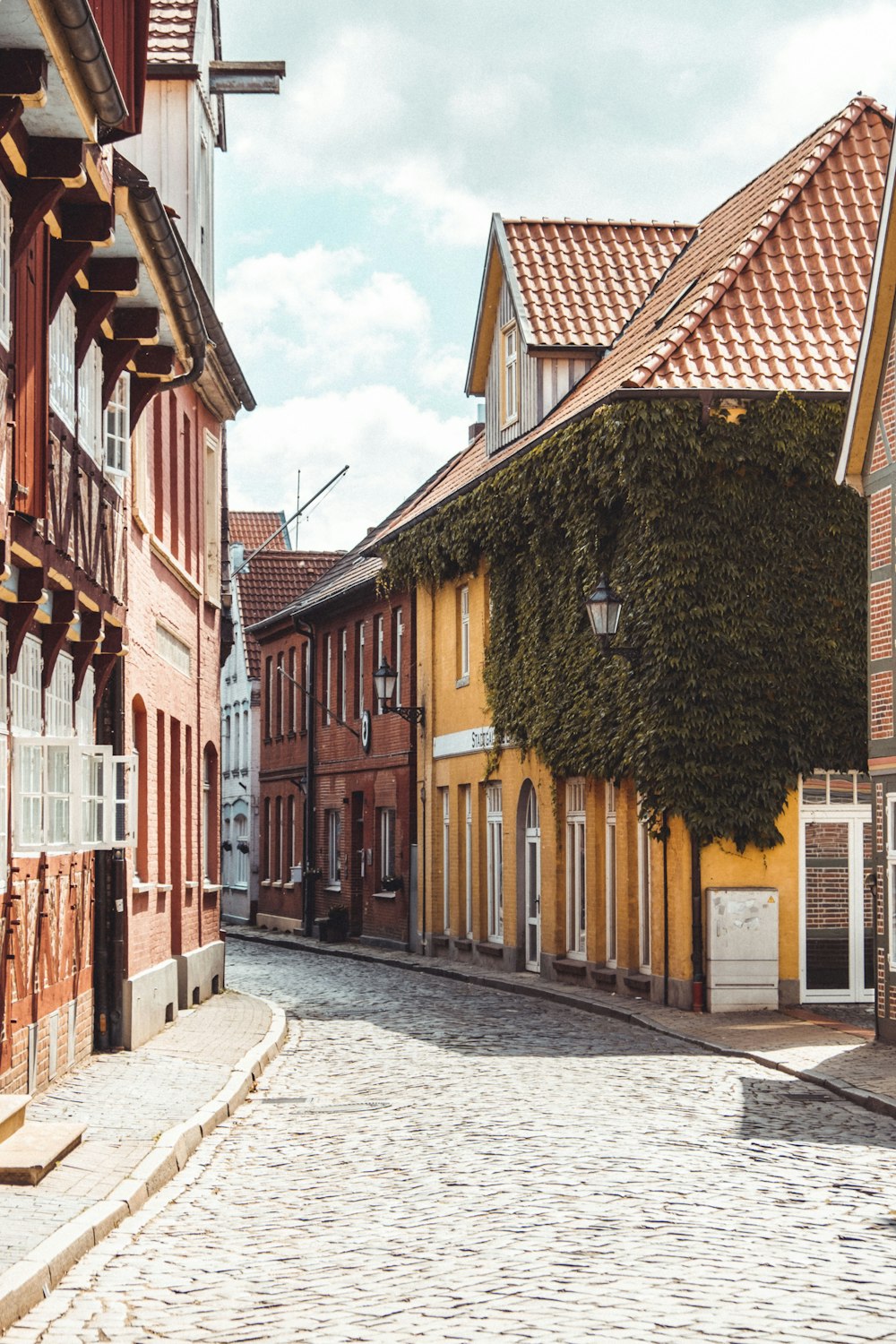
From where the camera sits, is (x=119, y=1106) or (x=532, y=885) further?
(x=532, y=885)

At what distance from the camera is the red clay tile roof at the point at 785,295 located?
863 inches

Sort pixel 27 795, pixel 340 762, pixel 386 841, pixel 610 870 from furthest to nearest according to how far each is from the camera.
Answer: pixel 340 762 < pixel 386 841 < pixel 610 870 < pixel 27 795

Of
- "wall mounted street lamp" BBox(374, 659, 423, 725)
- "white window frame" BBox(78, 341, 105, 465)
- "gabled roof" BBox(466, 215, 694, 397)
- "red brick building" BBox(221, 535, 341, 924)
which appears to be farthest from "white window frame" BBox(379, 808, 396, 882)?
"white window frame" BBox(78, 341, 105, 465)

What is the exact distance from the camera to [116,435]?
17.3 metres

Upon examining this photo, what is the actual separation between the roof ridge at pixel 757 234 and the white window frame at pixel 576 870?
5858 millimetres

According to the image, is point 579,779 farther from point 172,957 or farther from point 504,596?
point 172,957

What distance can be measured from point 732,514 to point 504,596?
7.38 m

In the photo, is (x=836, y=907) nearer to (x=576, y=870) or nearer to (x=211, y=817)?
(x=576, y=870)

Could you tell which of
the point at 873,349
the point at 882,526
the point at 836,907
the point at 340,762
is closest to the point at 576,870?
the point at 836,907

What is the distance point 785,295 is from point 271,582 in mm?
30897

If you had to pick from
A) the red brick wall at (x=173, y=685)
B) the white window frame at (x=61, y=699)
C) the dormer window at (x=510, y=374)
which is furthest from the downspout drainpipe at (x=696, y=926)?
the dormer window at (x=510, y=374)

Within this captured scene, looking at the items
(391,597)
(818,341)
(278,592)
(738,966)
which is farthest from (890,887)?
(278,592)

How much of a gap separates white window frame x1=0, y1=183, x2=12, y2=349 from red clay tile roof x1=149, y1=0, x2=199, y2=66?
43.9ft

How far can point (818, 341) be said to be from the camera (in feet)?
74.0
